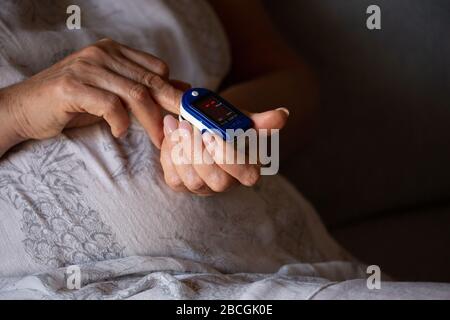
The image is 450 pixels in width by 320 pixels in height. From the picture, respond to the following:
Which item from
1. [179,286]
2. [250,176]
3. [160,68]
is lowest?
[179,286]

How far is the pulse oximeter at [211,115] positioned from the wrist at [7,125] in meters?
0.20

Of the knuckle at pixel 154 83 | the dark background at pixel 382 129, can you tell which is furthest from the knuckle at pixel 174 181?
the dark background at pixel 382 129

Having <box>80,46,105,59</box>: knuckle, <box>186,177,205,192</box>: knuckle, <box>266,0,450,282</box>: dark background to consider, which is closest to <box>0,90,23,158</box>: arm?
<box>80,46,105,59</box>: knuckle

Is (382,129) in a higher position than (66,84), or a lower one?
lower

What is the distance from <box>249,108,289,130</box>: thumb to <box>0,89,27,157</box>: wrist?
0.28 metres

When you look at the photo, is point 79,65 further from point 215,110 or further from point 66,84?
point 215,110

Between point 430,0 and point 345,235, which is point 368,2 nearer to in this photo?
point 430,0

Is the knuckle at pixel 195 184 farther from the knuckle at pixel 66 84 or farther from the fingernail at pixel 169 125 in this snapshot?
the knuckle at pixel 66 84

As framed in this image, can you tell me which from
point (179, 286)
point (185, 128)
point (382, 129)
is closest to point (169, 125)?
point (185, 128)

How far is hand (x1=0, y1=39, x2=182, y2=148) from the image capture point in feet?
2.33

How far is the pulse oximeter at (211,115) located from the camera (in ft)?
2.19

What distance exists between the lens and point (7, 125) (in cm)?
74

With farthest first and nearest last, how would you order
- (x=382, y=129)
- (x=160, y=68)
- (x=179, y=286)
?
(x=382, y=129) → (x=160, y=68) → (x=179, y=286)

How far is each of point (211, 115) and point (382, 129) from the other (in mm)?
577
